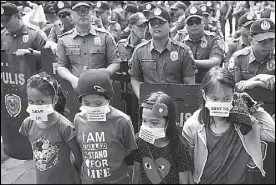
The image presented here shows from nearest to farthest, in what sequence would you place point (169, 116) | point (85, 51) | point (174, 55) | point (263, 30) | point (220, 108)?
point (220, 108), point (169, 116), point (263, 30), point (174, 55), point (85, 51)

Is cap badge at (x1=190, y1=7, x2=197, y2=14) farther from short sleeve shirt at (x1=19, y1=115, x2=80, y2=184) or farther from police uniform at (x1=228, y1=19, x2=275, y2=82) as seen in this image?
short sleeve shirt at (x1=19, y1=115, x2=80, y2=184)

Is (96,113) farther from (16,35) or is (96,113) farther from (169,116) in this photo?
(16,35)

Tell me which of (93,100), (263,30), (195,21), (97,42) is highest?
(195,21)

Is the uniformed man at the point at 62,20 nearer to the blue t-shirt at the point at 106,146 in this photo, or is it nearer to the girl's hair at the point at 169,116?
the blue t-shirt at the point at 106,146

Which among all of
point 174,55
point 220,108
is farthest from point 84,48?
point 220,108

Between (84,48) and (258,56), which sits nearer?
(258,56)

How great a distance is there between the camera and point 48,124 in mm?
3150

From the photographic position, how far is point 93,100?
116 inches

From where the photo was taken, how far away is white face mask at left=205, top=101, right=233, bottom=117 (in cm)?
270

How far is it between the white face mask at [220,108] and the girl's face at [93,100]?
30.6 inches

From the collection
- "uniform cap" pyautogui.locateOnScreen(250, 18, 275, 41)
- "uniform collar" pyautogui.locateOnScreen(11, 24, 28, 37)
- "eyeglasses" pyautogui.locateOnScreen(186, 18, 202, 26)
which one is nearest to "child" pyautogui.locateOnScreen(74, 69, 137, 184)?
"uniform cap" pyautogui.locateOnScreen(250, 18, 275, 41)

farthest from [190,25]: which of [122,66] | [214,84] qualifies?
[214,84]

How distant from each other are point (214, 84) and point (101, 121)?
873mm

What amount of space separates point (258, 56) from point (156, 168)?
77.0 inches
